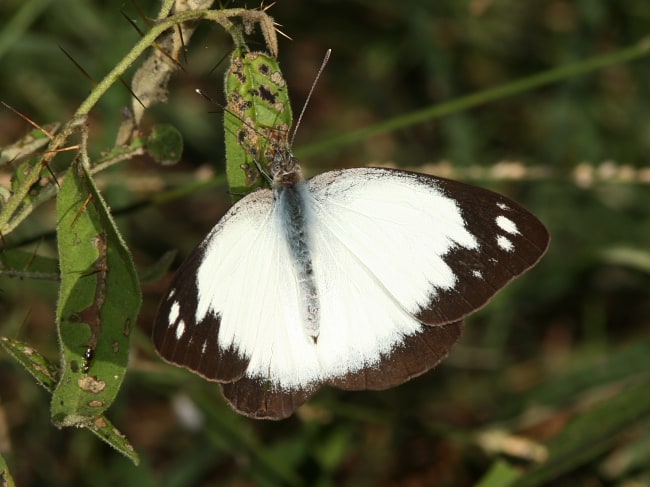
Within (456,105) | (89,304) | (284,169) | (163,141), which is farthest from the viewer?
(456,105)

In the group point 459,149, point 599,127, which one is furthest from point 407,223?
point 599,127

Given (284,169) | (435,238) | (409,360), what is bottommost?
(409,360)

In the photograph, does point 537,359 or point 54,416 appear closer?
point 54,416

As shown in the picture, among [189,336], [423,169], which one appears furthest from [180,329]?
[423,169]

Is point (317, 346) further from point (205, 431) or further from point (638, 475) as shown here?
point (638, 475)

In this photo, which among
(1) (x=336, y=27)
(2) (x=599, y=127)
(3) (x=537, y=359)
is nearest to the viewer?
(3) (x=537, y=359)

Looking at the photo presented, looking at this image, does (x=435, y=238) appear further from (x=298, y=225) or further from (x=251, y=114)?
(x=251, y=114)
